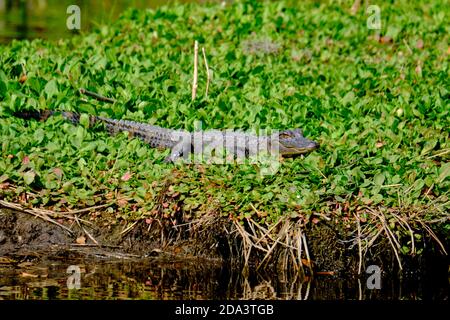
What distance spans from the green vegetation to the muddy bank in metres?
0.13

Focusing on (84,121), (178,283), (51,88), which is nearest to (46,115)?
(84,121)

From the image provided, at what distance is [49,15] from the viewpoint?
13.8 meters

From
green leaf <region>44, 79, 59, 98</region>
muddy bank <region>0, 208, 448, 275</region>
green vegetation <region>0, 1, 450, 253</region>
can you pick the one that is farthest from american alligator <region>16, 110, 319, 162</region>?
muddy bank <region>0, 208, 448, 275</region>

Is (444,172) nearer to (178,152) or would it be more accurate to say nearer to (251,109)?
(251,109)

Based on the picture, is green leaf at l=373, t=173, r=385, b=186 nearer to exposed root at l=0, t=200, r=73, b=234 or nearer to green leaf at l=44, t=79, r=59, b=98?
exposed root at l=0, t=200, r=73, b=234

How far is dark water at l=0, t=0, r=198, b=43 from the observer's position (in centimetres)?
1227

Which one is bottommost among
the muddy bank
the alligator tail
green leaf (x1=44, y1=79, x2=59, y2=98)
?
the muddy bank

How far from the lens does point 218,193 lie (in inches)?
275

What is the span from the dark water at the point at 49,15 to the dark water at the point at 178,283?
5.30 m

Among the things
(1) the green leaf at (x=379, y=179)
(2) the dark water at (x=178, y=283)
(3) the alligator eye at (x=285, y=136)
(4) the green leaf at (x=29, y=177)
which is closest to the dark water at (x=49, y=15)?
(3) the alligator eye at (x=285, y=136)

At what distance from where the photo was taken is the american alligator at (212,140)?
7.58 metres

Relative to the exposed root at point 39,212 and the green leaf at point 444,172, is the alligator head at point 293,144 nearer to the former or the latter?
the green leaf at point 444,172

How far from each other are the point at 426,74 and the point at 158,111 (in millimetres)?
2979

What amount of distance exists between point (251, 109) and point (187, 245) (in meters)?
1.81
